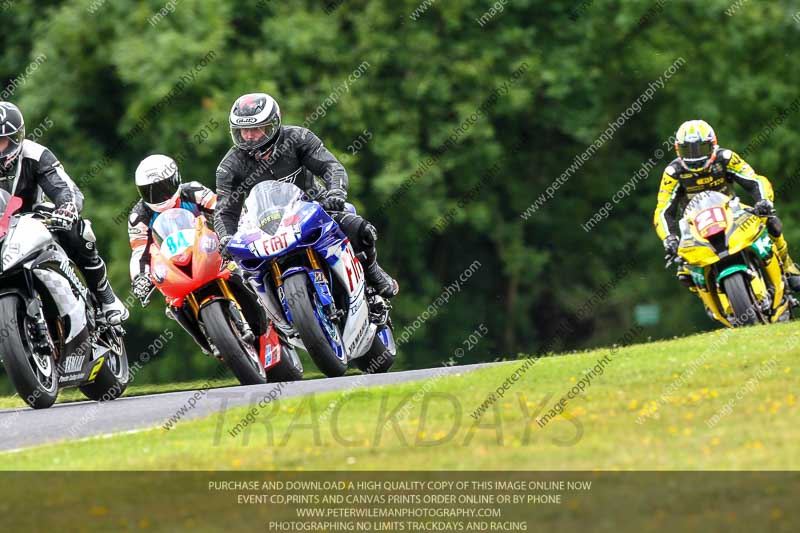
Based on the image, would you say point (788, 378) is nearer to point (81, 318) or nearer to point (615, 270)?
point (81, 318)

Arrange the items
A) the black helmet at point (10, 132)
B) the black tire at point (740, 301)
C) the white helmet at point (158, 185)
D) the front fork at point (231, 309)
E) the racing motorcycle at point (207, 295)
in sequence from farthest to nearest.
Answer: the black tire at point (740, 301) → the white helmet at point (158, 185) → the front fork at point (231, 309) → the racing motorcycle at point (207, 295) → the black helmet at point (10, 132)

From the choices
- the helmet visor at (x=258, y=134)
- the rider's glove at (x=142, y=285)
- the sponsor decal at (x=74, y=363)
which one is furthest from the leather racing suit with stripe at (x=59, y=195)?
the helmet visor at (x=258, y=134)

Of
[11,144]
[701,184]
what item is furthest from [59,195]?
[701,184]

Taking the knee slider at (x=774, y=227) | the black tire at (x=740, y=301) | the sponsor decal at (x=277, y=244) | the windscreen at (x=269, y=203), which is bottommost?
the black tire at (x=740, y=301)

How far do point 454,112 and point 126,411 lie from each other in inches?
586

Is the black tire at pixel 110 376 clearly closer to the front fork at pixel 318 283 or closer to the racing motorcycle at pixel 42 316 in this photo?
the racing motorcycle at pixel 42 316

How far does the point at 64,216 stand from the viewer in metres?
12.2

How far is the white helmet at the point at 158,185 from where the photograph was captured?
540 inches

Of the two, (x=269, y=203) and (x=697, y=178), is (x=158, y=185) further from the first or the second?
(x=697, y=178)

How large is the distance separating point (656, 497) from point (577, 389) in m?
3.46

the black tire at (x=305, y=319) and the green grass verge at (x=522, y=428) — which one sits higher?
the green grass verge at (x=522, y=428)

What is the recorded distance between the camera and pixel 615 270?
29.8 meters

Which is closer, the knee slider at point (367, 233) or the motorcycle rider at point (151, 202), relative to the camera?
the knee slider at point (367, 233)

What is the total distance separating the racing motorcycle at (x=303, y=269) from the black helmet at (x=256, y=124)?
472mm
